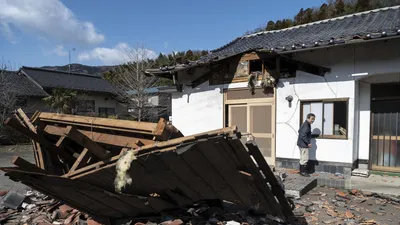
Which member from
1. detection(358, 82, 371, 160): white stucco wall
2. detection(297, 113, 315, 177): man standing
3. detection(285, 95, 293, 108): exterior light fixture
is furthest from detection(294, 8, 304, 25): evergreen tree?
detection(297, 113, 315, 177): man standing

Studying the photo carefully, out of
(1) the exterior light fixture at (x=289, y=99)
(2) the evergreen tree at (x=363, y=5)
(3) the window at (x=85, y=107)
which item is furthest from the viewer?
(2) the evergreen tree at (x=363, y=5)

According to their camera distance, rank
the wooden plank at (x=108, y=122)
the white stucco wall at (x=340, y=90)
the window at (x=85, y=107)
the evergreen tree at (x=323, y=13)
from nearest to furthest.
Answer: the wooden plank at (x=108, y=122) → the white stucco wall at (x=340, y=90) → the window at (x=85, y=107) → the evergreen tree at (x=323, y=13)

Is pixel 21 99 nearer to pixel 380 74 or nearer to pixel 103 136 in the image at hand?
pixel 103 136

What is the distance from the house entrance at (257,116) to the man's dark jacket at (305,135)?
1155mm

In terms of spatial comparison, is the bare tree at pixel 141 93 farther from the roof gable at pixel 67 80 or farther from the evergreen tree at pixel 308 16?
the evergreen tree at pixel 308 16

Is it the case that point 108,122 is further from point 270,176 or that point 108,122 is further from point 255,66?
point 255,66

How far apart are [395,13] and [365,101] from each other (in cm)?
399

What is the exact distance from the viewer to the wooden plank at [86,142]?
3098 mm

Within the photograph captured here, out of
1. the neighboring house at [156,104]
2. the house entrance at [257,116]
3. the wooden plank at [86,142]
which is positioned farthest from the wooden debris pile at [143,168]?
the neighboring house at [156,104]

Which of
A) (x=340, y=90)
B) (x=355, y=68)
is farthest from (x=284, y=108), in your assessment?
(x=355, y=68)

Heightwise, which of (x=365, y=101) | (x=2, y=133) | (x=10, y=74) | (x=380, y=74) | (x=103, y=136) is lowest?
(x=2, y=133)

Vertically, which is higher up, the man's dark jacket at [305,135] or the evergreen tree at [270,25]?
the evergreen tree at [270,25]

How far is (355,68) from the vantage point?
7195 mm

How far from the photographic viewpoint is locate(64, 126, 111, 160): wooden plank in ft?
10.2
